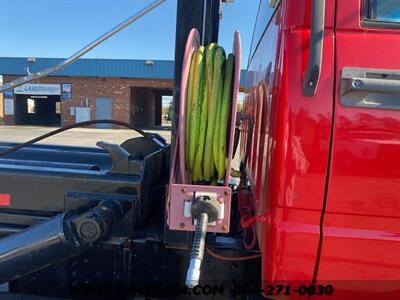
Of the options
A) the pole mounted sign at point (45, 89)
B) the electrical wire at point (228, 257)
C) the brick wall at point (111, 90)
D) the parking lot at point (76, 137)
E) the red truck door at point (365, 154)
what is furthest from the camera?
the pole mounted sign at point (45, 89)

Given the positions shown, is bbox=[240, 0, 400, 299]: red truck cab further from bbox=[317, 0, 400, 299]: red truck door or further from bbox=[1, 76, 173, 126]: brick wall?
bbox=[1, 76, 173, 126]: brick wall

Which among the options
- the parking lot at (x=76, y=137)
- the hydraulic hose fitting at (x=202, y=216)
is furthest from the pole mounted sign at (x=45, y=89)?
the hydraulic hose fitting at (x=202, y=216)

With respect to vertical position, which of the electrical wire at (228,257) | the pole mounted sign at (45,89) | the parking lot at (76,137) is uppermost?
the pole mounted sign at (45,89)

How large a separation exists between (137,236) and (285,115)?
982 mm

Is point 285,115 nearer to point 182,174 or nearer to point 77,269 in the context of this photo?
point 182,174

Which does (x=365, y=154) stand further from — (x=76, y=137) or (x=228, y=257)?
(x=76, y=137)

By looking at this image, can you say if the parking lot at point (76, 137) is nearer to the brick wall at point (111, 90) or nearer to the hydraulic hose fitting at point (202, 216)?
the brick wall at point (111, 90)

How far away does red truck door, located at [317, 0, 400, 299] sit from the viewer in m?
1.37

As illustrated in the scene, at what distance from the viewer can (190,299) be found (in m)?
2.01

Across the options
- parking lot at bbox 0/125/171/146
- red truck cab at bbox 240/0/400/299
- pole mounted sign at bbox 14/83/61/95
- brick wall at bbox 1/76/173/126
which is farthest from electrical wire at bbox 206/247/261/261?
pole mounted sign at bbox 14/83/61/95

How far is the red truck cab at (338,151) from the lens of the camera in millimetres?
1374

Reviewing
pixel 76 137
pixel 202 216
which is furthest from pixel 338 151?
pixel 76 137

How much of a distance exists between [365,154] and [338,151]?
3.4 inches

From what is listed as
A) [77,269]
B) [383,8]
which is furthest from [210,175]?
[77,269]
